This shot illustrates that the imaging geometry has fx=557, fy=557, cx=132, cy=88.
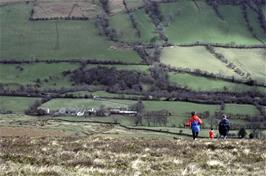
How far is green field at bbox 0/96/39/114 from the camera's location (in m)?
179

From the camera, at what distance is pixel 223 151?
29281 millimetres

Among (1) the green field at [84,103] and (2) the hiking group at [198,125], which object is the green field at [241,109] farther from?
(2) the hiking group at [198,125]

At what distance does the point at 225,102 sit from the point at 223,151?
523 ft

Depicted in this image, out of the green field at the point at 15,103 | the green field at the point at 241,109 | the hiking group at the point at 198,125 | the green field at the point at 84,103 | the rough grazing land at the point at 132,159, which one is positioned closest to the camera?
the rough grazing land at the point at 132,159

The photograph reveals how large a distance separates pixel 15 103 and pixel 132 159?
165m

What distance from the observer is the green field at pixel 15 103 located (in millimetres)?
179125

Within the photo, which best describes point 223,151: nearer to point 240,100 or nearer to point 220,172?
point 220,172

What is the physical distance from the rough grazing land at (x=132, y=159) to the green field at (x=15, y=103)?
14624 centimetres

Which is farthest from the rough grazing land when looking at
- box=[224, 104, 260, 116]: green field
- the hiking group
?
box=[224, 104, 260, 116]: green field

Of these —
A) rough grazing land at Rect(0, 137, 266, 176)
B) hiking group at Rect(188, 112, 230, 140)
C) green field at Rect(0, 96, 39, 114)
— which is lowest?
green field at Rect(0, 96, 39, 114)

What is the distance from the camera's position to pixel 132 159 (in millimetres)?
25688

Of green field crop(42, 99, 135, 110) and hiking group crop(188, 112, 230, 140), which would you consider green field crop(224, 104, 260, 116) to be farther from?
hiking group crop(188, 112, 230, 140)

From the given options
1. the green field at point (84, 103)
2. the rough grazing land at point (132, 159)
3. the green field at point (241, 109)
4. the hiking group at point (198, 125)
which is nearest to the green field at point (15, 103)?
the green field at point (84, 103)

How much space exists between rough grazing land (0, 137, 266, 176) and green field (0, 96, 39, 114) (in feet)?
480
